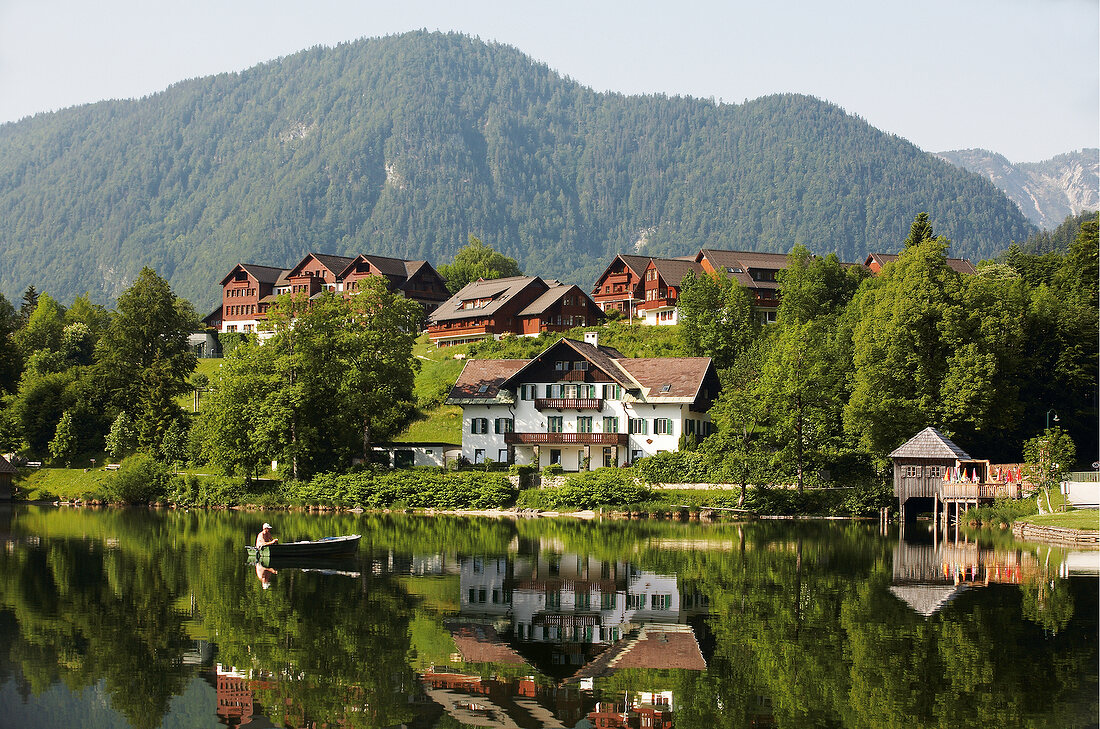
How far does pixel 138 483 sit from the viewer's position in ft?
233

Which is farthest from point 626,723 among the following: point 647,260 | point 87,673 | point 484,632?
point 647,260

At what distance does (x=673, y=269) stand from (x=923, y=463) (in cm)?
6470

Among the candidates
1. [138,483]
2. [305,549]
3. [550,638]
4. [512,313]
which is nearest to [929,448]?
[305,549]

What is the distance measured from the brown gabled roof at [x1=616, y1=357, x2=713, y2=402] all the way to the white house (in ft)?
0.21

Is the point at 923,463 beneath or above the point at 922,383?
beneath

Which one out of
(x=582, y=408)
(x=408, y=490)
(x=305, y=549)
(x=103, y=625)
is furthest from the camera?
(x=582, y=408)

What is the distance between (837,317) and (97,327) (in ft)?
241

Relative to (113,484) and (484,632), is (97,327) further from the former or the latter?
(484,632)

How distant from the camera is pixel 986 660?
899 inches

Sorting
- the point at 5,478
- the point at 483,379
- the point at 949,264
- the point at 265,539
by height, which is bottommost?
the point at 265,539

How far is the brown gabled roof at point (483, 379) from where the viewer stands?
261 ft

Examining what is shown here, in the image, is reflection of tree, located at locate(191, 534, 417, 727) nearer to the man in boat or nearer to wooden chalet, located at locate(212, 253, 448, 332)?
the man in boat

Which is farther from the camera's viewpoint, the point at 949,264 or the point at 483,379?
the point at 949,264

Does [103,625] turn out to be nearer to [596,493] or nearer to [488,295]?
[596,493]
